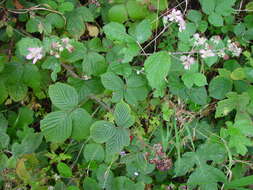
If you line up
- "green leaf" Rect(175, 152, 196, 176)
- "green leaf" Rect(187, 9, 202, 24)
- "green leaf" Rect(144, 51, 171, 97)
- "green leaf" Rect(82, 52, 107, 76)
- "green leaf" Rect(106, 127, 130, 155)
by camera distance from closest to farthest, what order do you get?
"green leaf" Rect(144, 51, 171, 97), "green leaf" Rect(106, 127, 130, 155), "green leaf" Rect(82, 52, 107, 76), "green leaf" Rect(175, 152, 196, 176), "green leaf" Rect(187, 9, 202, 24)

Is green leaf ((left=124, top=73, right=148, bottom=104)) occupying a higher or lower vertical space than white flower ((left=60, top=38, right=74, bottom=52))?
lower

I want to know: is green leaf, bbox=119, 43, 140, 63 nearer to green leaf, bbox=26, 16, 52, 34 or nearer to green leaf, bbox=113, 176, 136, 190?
green leaf, bbox=26, 16, 52, 34

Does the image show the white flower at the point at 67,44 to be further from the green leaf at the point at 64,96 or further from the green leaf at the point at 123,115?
the green leaf at the point at 123,115

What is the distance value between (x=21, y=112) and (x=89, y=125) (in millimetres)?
571

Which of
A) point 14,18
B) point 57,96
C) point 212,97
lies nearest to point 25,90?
point 57,96

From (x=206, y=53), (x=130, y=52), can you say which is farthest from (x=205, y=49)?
(x=130, y=52)

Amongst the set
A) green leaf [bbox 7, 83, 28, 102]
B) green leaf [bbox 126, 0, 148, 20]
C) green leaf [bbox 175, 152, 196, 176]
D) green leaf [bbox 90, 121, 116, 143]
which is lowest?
green leaf [bbox 175, 152, 196, 176]

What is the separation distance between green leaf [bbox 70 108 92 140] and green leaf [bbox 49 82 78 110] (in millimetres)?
43

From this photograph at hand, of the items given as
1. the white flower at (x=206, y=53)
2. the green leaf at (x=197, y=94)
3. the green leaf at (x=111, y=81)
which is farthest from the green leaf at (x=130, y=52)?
the green leaf at (x=197, y=94)

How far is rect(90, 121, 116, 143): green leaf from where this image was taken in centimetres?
158

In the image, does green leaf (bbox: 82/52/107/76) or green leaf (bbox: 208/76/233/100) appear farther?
green leaf (bbox: 208/76/233/100)

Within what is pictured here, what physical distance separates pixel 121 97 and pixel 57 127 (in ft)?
1.19

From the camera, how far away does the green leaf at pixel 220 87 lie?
189 centimetres

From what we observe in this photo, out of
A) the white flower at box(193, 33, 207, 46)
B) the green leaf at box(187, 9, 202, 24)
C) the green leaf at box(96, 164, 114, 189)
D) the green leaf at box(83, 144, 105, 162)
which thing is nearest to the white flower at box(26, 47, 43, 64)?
the green leaf at box(83, 144, 105, 162)
